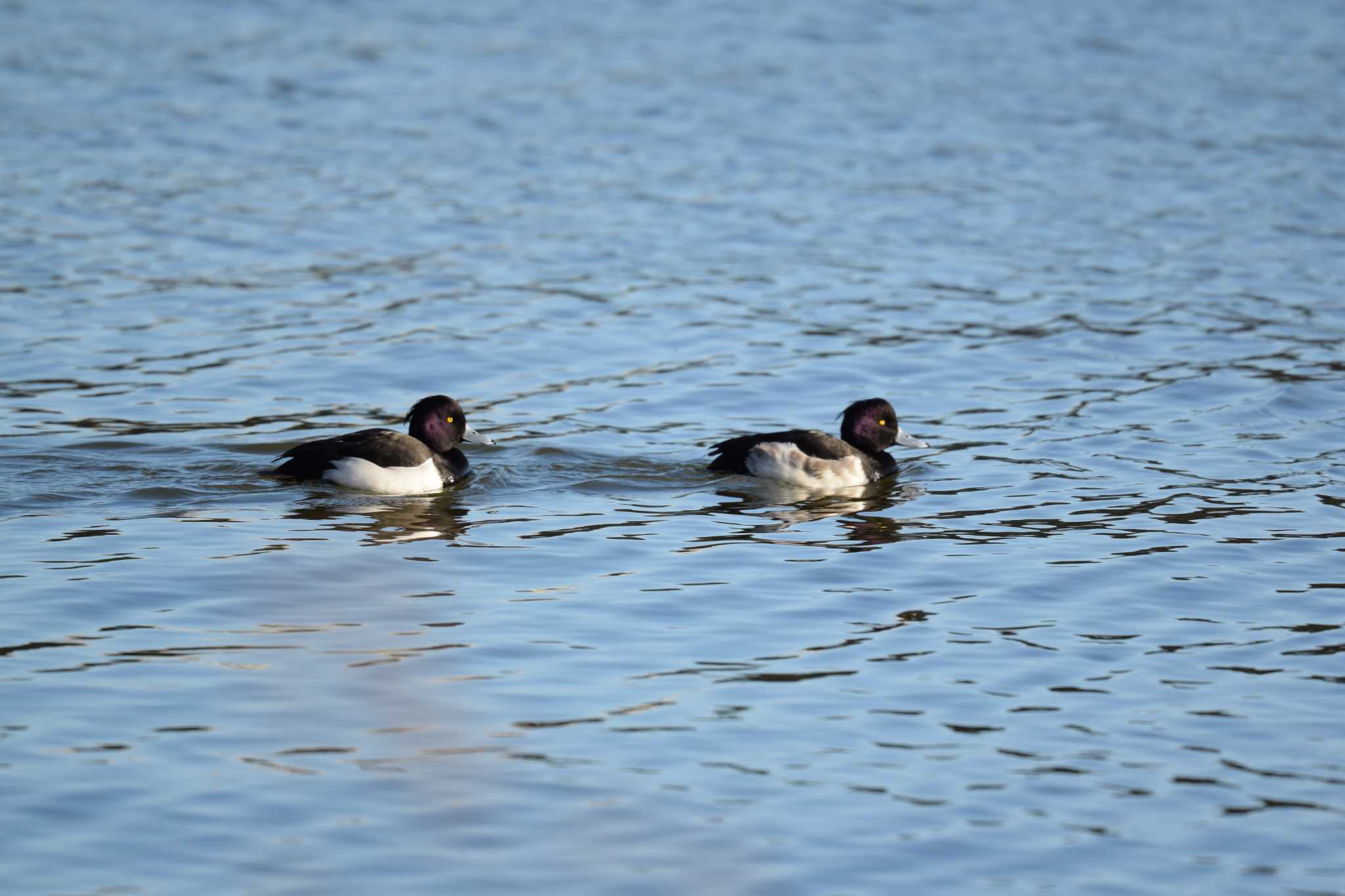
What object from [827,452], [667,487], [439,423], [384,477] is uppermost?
[439,423]

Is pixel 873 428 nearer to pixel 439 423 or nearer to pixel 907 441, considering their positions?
pixel 907 441

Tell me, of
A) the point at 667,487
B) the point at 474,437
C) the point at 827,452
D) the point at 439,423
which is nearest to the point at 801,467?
the point at 827,452

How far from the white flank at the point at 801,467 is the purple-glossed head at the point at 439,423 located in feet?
6.90

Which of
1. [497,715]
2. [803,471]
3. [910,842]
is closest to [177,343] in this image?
[803,471]

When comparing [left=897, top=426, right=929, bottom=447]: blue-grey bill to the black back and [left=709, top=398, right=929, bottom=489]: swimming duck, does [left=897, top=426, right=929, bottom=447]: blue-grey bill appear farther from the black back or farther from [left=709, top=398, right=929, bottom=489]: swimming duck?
the black back

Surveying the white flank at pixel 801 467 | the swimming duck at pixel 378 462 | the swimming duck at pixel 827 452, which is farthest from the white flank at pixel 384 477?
the white flank at pixel 801 467

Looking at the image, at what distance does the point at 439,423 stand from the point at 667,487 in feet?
5.62

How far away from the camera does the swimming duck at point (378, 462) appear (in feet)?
39.8

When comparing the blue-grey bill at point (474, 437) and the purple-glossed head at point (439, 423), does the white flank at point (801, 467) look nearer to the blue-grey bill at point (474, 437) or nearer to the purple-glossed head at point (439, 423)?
the blue-grey bill at point (474, 437)

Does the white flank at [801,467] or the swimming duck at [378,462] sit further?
the white flank at [801,467]

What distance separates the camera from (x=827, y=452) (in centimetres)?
1284

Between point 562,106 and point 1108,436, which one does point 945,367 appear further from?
point 562,106

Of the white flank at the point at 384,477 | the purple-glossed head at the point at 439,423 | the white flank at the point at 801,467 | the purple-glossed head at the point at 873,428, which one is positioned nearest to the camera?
the white flank at the point at 384,477

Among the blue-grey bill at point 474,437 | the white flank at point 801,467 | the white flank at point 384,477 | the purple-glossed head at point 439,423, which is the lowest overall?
the white flank at point 801,467
